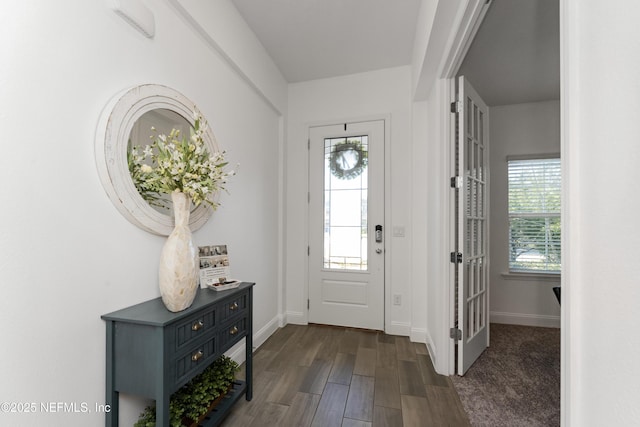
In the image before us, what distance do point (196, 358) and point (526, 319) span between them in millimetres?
3735

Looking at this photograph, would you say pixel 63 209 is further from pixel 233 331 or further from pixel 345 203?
pixel 345 203

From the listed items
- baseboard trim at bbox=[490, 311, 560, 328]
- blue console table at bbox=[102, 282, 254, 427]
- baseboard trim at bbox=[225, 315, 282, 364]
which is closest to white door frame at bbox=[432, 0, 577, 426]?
blue console table at bbox=[102, 282, 254, 427]

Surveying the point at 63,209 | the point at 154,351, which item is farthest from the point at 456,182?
the point at 63,209

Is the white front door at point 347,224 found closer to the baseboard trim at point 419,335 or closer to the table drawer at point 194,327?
the baseboard trim at point 419,335

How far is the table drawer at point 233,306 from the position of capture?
1639 millimetres

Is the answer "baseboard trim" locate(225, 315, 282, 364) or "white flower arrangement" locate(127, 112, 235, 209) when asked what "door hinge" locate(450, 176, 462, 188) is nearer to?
"white flower arrangement" locate(127, 112, 235, 209)

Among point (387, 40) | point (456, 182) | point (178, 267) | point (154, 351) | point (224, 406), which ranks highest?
point (387, 40)

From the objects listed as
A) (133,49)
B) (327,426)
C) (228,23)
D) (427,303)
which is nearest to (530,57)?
(427,303)

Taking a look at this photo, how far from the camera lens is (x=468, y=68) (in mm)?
2857

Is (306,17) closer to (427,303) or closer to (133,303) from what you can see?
(133,303)

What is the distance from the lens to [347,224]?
319cm

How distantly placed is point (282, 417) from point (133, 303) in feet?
3.62

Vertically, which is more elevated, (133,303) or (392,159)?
(392,159)

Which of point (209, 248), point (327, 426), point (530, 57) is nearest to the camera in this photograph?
point (327, 426)
